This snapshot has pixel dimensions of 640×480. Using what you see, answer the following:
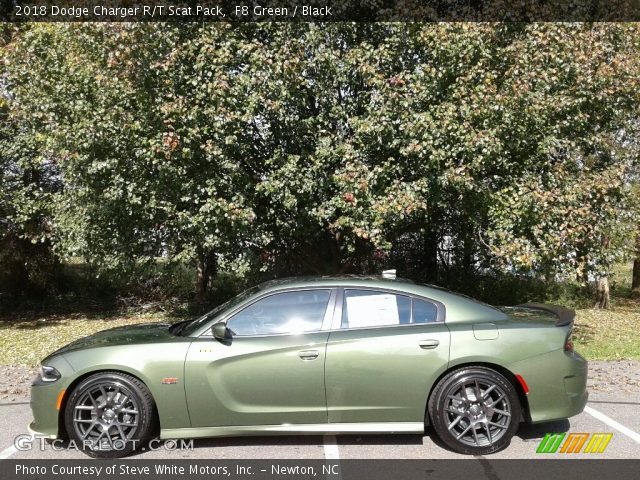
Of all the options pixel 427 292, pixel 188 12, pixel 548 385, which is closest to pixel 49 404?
pixel 427 292

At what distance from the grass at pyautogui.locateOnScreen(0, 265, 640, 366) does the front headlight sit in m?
3.85

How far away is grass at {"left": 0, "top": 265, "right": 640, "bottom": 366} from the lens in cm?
815

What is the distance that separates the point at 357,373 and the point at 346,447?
665 millimetres

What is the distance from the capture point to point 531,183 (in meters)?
7.76

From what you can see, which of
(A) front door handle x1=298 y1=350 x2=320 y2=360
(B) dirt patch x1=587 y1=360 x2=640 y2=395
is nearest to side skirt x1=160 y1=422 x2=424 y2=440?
(A) front door handle x1=298 y1=350 x2=320 y2=360

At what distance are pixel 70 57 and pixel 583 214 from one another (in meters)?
7.73

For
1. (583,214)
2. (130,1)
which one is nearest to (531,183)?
(583,214)

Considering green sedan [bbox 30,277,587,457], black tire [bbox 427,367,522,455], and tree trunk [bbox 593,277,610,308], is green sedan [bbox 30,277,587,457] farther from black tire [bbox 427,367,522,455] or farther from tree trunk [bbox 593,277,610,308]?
tree trunk [bbox 593,277,610,308]

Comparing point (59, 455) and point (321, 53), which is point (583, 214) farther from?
point (59, 455)

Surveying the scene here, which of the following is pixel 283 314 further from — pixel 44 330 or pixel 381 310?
pixel 44 330

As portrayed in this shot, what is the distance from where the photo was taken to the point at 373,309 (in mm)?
4418

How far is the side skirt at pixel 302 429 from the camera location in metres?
4.12

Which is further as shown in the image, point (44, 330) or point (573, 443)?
point (44, 330)

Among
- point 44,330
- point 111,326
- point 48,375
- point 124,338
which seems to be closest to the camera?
point 48,375
